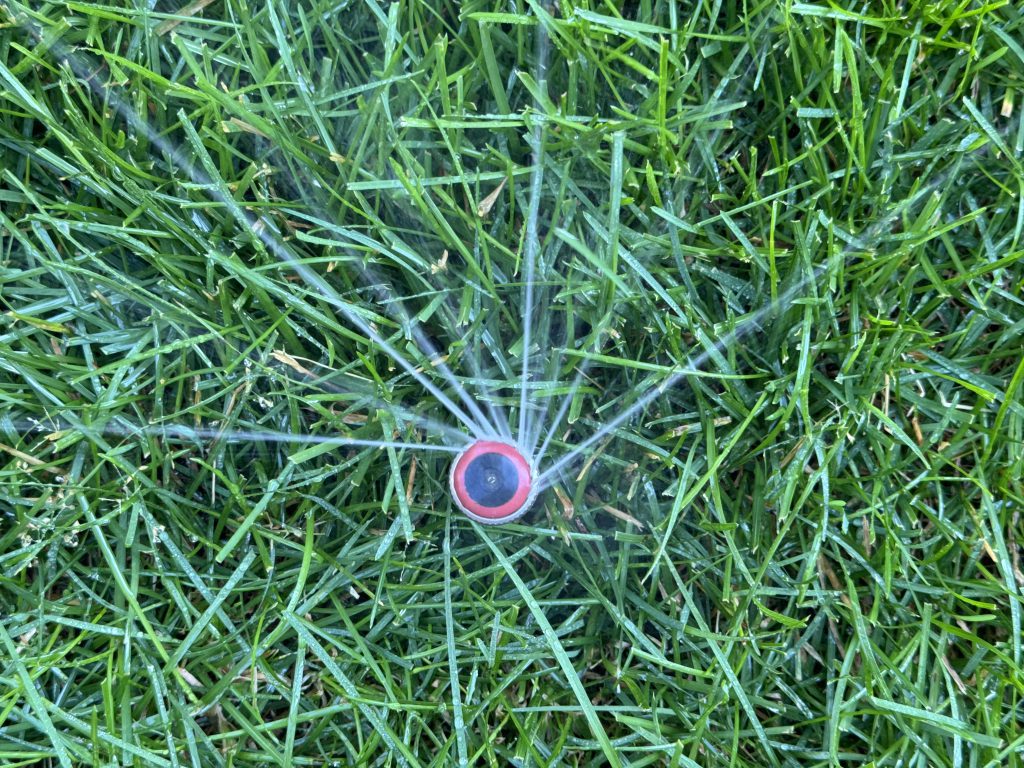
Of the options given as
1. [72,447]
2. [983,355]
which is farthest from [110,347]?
[983,355]

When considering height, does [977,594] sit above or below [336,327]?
below

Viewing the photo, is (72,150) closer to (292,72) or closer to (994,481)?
(292,72)

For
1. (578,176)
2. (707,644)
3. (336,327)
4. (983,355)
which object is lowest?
(707,644)

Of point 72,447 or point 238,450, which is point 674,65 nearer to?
point 238,450
